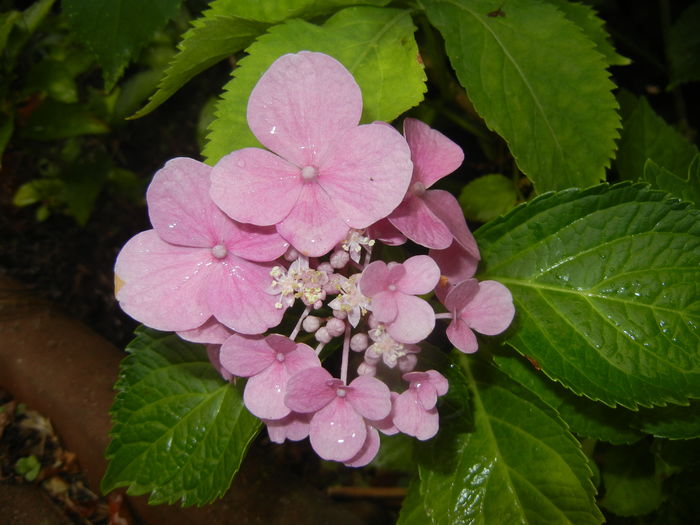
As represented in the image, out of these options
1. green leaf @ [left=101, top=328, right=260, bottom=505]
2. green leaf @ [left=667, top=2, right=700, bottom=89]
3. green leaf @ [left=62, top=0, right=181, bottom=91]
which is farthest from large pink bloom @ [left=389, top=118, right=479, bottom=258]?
green leaf @ [left=667, top=2, right=700, bottom=89]

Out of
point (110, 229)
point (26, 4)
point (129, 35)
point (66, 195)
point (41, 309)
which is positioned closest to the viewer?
point (129, 35)

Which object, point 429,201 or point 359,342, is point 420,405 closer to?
point 359,342

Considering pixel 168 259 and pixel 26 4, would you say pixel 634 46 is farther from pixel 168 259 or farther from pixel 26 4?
pixel 26 4

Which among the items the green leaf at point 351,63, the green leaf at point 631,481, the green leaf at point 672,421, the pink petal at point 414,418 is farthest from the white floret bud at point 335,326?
the green leaf at point 631,481

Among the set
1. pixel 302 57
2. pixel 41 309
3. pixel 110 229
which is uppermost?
pixel 302 57

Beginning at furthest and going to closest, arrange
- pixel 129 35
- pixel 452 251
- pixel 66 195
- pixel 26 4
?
pixel 26 4, pixel 66 195, pixel 129 35, pixel 452 251

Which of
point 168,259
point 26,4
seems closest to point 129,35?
point 168,259

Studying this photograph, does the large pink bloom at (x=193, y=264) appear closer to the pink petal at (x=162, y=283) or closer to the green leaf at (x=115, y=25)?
the pink petal at (x=162, y=283)
